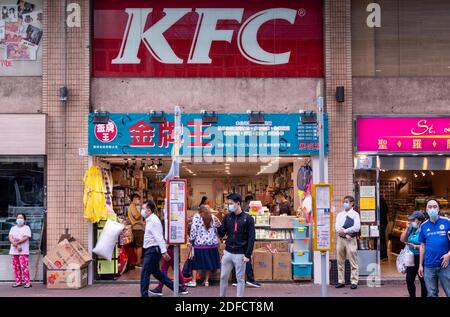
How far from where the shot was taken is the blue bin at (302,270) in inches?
486

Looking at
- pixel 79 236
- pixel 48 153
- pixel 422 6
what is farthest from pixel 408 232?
pixel 48 153

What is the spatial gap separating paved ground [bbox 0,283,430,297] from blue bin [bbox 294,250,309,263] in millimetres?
524

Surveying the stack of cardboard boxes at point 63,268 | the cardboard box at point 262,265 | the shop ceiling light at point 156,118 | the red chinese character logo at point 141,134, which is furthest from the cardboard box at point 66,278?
the cardboard box at point 262,265

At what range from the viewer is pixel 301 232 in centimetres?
1255

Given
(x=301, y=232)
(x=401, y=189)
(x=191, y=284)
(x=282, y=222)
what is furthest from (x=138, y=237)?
(x=401, y=189)

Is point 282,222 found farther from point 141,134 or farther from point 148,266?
point 148,266

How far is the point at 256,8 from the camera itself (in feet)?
42.2

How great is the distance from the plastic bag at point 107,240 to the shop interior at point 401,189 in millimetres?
5476

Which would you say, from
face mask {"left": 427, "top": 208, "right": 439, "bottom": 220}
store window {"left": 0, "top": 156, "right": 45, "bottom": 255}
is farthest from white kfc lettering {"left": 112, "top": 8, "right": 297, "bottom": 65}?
face mask {"left": 427, "top": 208, "right": 439, "bottom": 220}

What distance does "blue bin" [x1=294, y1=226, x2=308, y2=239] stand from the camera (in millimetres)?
12539

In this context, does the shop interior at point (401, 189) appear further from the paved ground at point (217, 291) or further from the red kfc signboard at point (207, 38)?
the red kfc signboard at point (207, 38)

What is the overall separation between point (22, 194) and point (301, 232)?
6.32 meters

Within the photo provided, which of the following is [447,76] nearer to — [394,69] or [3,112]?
[394,69]

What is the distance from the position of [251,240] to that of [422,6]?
7674 mm
